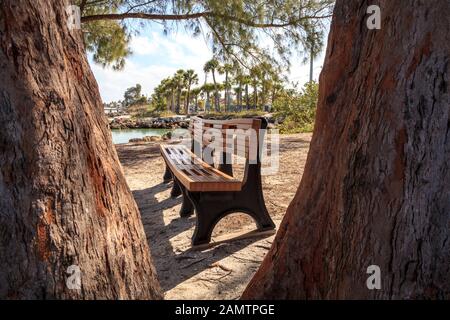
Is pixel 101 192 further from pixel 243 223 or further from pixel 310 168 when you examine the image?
pixel 243 223

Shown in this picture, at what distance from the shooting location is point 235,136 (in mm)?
3086

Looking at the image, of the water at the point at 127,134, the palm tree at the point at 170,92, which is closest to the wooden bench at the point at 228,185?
the water at the point at 127,134

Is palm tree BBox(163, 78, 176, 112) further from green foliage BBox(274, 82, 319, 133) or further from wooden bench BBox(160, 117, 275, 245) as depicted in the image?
wooden bench BBox(160, 117, 275, 245)

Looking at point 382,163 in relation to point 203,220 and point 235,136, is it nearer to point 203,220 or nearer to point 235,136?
point 203,220

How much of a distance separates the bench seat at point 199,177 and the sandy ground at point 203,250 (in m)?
0.50

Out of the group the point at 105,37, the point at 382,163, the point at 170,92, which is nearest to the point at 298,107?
the point at 105,37

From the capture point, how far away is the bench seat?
2559mm

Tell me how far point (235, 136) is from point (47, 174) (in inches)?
78.1

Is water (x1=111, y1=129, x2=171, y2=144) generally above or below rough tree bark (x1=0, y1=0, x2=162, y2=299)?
below

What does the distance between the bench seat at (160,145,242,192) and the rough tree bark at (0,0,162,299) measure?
1.18 meters

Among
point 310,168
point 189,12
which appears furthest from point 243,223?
point 189,12

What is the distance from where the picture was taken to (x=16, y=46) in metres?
1.24

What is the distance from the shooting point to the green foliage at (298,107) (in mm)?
14711

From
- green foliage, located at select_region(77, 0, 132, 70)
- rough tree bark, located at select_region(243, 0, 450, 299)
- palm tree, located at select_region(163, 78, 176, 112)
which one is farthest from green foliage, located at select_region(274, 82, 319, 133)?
palm tree, located at select_region(163, 78, 176, 112)
